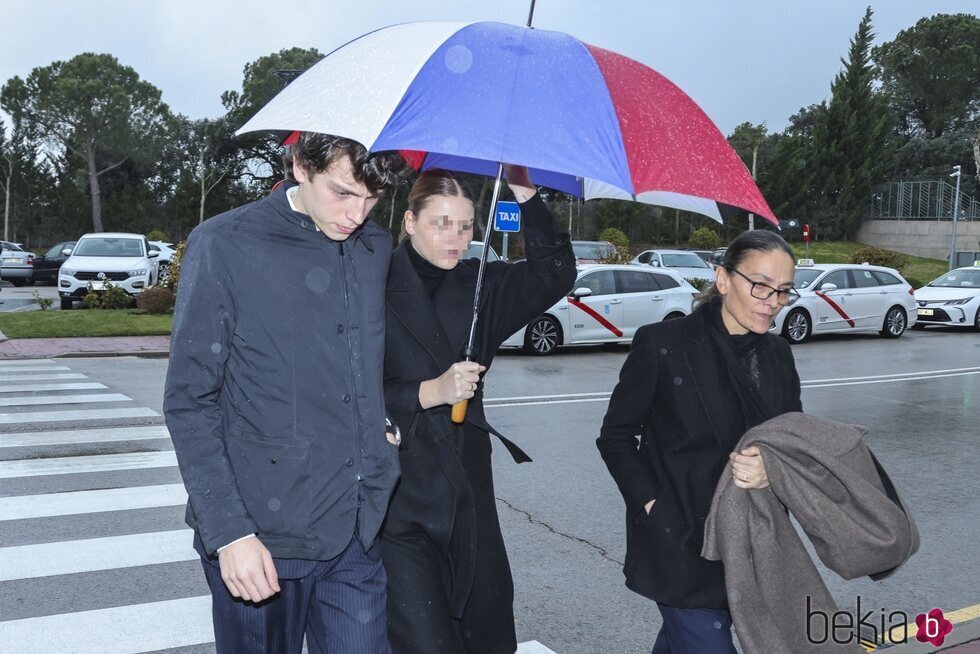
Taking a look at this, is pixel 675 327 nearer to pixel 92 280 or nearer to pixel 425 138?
pixel 425 138

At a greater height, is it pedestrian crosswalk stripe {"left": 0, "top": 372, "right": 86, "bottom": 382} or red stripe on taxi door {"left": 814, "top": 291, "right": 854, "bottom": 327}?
red stripe on taxi door {"left": 814, "top": 291, "right": 854, "bottom": 327}

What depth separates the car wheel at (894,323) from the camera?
19672mm

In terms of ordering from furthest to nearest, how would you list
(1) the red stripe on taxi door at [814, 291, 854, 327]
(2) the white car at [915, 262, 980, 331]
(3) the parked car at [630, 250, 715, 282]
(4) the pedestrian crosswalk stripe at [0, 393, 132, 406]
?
(3) the parked car at [630, 250, 715, 282] → (2) the white car at [915, 262, 980, 331] → (1) the red stripe on taxi door at [814, 291, 854, 327] → (4) the pedestrian crosswalk stripe at [0, 393, 132, 406]

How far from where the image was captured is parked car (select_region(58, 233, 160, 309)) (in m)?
21.4

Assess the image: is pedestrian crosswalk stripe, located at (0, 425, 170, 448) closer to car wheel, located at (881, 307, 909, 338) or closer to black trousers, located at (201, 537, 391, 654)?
black trousers, located at (201, 537, 391, 654)

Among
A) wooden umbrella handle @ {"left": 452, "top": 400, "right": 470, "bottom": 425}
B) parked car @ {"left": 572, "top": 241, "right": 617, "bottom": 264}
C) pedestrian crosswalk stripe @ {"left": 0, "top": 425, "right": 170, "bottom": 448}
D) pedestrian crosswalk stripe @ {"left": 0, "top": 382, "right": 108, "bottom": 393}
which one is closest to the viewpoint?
wooden umbrella handle @ {"left": 452, "top": 400, "right": 470, "bottom": 425}

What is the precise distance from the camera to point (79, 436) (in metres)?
8.35

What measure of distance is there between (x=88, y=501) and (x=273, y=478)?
15.6ft

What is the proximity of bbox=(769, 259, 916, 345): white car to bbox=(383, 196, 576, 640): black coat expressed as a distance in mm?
15880

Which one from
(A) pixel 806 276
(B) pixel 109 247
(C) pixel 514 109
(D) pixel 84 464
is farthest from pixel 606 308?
(C) pixel 514 109

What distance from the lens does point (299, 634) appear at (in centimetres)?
231

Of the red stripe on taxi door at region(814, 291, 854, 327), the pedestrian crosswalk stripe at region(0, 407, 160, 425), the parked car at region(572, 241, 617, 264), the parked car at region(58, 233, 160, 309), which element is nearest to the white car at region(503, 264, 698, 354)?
the red stripe on taxi door at region(814, 291, 854, 327)

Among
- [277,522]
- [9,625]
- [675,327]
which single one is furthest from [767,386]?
[9,625]

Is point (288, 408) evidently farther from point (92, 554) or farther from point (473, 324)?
point (92, 554)
